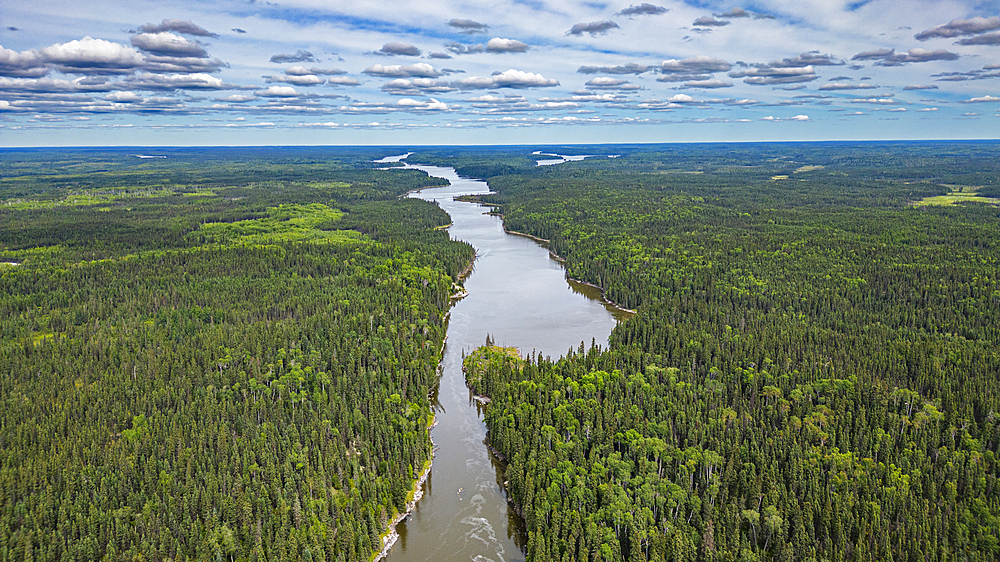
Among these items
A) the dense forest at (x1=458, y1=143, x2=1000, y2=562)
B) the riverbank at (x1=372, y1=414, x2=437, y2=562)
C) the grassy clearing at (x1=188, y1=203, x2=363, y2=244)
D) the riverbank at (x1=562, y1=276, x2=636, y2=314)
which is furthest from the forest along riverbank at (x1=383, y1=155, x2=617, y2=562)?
the grassy clearing at (x1=188, y1=203, x2=363, y2=244)

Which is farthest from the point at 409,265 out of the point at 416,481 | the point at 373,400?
the point at 416,481

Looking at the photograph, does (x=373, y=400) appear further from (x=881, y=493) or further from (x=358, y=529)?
(x=881, y=493)

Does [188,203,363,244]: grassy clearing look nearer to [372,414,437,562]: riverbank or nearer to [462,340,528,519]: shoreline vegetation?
[462,340,528,519]: shoreline vegetation

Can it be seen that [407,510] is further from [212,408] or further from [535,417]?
[212,408]

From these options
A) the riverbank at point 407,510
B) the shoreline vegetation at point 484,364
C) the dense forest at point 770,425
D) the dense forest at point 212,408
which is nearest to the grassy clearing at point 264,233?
the dense forest at point 212,408

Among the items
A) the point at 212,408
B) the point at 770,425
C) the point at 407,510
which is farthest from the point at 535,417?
the point at 212,408
